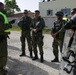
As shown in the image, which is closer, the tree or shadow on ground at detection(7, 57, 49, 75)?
shadow on ground at detection(7, 57, 49, 75)

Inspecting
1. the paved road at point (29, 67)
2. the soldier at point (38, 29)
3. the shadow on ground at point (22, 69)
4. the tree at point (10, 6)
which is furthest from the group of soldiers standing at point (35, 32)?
the tree at point (10, 6)

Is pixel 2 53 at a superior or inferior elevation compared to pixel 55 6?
inferior

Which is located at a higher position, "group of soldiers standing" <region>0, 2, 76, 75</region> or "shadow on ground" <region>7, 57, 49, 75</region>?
"group of soldiers standing" <region>0, 2, 76, 75</region>

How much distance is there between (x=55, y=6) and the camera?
3800 centimetres

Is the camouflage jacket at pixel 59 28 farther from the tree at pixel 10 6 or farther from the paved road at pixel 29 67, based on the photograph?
the tree at pixel 10 6

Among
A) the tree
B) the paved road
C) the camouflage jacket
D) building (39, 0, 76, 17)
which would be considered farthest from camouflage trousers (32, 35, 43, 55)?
the tree

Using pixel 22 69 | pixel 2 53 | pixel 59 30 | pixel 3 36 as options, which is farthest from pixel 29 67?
pixel 3 36

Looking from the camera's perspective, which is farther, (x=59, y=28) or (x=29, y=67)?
(x=59, y=28)

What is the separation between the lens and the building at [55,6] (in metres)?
35.6

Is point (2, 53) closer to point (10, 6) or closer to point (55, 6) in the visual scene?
point (55, 6)

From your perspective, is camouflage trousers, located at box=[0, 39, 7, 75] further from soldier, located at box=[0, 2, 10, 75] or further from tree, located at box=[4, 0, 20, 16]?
tree, located at box=[4, 0, 20, 16]

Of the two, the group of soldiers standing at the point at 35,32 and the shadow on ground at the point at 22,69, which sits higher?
the group of soldiers standing at the point at 35,32

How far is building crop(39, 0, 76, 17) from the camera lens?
117ft

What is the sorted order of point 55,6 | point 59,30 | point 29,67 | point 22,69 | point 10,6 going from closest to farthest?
1. point 22,69
2. point 29,67
3. point 59,30
4. point 55,6
5. point 10,6
